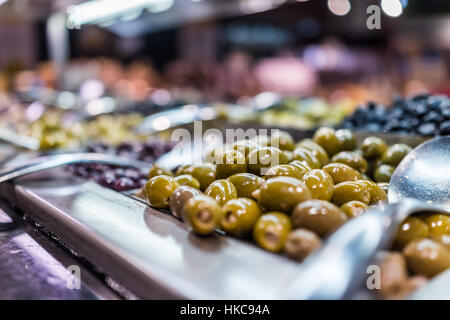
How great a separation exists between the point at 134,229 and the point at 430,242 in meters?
0.88

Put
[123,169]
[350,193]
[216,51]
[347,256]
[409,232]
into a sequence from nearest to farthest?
[347,256], [409,232], [350,193], [123,169], [216,51]

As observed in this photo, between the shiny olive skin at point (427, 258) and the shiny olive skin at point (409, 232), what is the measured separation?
77 millimetres

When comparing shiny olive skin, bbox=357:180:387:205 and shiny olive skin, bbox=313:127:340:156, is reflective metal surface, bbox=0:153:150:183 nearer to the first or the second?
shiny olive skin, bbox=313:127:340:156

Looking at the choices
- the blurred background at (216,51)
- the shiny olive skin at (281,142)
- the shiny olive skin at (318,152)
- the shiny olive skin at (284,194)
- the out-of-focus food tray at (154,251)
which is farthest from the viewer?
the blurred background at (216,51)

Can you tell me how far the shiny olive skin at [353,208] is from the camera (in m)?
1.33

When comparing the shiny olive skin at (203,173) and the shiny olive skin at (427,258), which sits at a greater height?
the shiny olive skin at (203,173)

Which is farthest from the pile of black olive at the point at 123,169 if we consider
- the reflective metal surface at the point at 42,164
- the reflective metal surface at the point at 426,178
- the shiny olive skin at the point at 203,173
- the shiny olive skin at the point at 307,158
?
the reflective metal surface at the point at 426,178

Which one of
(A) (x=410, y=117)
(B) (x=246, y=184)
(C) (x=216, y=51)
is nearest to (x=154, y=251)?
(B) (x=246, y=184)

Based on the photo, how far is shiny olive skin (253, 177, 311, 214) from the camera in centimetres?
127

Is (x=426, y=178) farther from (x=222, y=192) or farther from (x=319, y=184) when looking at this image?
(x=222, y=192)

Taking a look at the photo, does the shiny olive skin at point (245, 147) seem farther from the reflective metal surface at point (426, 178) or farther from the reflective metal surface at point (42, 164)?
the reflective metal surface at point (42, 164)

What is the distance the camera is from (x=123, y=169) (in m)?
2.27

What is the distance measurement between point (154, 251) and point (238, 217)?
0.26 metres

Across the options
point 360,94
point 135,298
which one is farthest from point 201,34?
point 135,298
